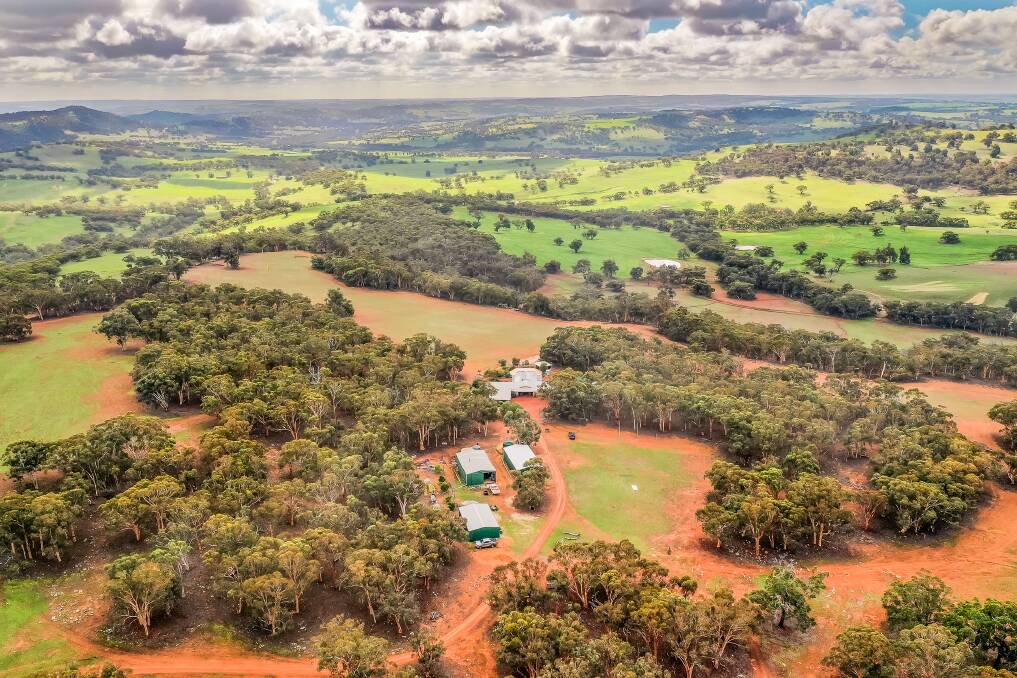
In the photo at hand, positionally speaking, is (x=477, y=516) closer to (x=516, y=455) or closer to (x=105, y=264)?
(x=516, y=455)

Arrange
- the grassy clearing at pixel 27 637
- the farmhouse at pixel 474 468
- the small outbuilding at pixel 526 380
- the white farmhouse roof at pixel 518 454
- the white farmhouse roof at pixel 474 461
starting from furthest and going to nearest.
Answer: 1. the small outbuilding at pixel 526 380
2. the white farmhouse roof at pixel 518 454
3. the white farmhouse roof at pixel 474 461
4. the farmhouse at pixel 474 468
5. the grassy clearing at pixel 27 637

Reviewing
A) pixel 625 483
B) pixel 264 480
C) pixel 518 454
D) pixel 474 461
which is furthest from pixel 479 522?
pixel 264 480

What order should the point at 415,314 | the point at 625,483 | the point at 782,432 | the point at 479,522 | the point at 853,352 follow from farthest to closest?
the point at 415,314
the point at 853,352
the point at 782,432
the point at 625,483
the point at 479,522

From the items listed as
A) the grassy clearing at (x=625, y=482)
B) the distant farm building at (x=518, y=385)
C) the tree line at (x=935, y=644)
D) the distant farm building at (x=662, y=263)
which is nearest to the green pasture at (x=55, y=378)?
the distant farm building at (x=518, y=385)

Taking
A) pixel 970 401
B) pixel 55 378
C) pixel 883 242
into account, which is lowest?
pixel 970 401

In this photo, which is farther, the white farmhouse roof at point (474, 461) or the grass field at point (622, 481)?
the white farmhouse roof at point (474, 461)

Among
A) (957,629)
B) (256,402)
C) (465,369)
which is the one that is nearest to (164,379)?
(256,402)

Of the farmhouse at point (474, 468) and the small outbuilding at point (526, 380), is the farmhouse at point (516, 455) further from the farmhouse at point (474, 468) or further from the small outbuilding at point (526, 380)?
the small outbuilding at point (526, 380)
